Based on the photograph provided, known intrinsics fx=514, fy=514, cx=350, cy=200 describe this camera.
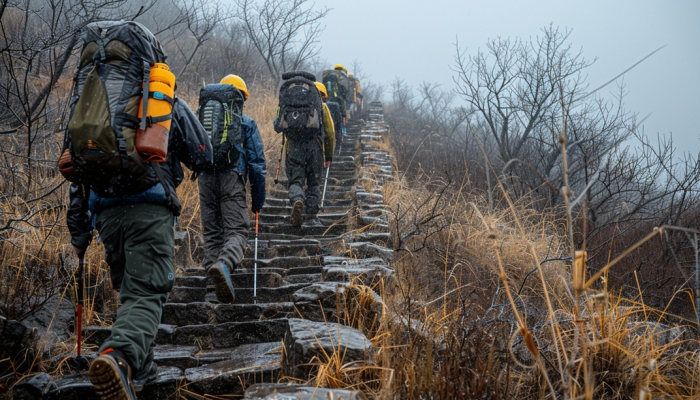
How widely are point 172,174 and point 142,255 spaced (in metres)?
0.63

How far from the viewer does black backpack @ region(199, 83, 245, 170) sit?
4754mm

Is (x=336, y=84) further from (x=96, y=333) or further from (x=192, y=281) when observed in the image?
(x=96, y=333)

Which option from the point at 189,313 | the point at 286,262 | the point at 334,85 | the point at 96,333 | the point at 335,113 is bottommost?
the point at 96,333

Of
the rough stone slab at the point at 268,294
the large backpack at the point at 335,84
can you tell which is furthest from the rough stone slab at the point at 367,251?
the large backpack at the point at 335,84

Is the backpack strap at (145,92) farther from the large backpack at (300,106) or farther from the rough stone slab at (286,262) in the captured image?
the large backpack at (300,106)

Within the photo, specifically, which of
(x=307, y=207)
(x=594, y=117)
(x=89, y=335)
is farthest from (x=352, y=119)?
(x=89, y=335)

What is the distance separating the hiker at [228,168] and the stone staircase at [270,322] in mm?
590

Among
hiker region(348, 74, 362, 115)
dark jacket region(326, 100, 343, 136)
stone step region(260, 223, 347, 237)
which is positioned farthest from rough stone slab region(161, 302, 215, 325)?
hiker region(348, 74, 362, 115)

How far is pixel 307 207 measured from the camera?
300 inches

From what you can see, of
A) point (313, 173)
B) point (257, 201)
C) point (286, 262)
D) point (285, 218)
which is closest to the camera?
point (257, 201)

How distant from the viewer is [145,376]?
3094 mm

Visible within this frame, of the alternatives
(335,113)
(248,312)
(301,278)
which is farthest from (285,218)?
(335,113)

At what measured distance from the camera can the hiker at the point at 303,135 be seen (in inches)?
279

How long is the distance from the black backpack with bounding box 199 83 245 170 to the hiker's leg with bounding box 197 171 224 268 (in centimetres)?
22
